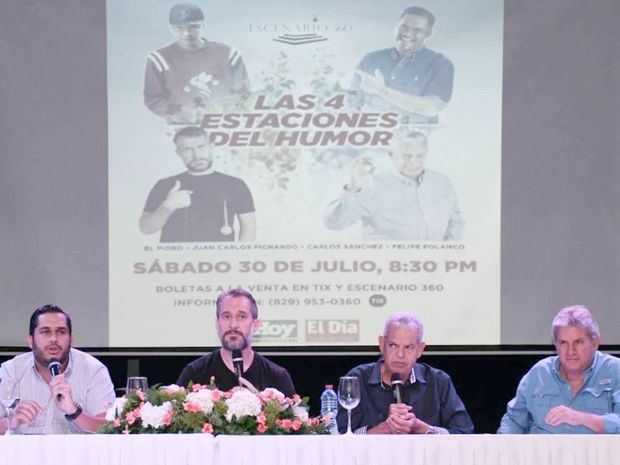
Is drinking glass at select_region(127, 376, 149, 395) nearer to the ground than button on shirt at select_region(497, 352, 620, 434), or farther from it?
farther from it

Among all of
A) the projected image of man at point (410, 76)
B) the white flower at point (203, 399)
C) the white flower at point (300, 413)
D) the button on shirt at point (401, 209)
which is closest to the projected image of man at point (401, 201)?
the button on shirt at point (401, 209)

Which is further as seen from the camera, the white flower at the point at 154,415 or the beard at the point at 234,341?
the beard at the point at 234,341

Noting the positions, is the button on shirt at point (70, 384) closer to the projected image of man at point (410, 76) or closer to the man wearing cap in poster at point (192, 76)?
the man wearing cap in poster at point (192, 76)

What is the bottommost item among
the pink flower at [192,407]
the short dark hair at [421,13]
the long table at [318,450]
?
the long table at [318,450]

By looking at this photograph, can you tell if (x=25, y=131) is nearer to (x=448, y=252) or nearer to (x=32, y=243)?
(x=32, y=243)

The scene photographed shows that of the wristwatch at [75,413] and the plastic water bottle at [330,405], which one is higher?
the plastic water bottle at [330,405]

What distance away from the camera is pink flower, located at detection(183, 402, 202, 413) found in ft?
11.4

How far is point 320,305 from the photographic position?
5.66 m

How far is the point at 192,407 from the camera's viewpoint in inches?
137

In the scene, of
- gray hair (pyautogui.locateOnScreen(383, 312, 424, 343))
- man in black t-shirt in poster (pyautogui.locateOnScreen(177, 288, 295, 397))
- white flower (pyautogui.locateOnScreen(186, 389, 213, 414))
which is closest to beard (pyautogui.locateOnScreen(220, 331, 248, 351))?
man in black t-shirt in poster (pyautogui.locateOnScreen(177, 288, 295, 397))

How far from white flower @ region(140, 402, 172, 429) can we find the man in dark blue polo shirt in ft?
3.24

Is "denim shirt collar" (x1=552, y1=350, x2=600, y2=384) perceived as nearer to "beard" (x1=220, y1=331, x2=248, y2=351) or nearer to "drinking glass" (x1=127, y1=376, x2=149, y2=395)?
"beard" (x1=220, y1=331, x2=248, y2=351)

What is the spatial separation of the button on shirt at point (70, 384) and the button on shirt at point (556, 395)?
1.68 meters

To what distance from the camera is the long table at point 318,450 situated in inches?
131
